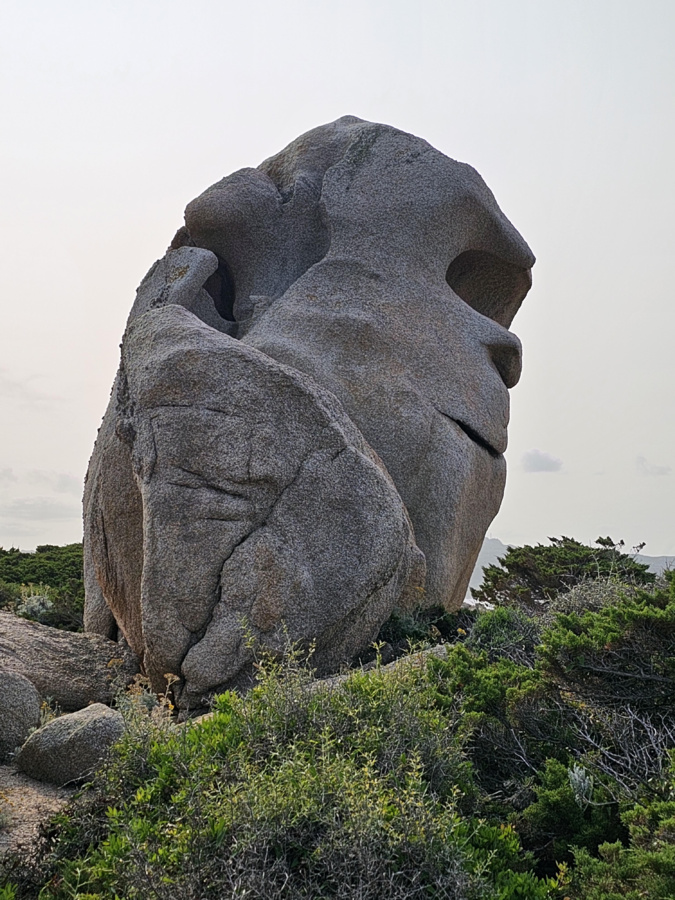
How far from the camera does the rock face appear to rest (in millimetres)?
8016

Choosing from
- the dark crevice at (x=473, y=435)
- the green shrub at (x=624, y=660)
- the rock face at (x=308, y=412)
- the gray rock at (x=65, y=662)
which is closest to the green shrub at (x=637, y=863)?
the green shrub at (x=624, y=660)

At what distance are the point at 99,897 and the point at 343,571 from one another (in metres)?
4.87

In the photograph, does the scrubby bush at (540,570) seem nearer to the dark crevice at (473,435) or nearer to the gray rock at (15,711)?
the dark crevice at (473,435)

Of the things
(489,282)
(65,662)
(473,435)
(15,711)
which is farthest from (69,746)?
(489,282)

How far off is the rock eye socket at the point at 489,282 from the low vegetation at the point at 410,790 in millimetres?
9321

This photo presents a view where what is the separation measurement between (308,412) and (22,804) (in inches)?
179

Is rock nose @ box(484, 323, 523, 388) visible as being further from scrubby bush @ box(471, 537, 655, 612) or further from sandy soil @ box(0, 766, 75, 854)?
sandy soil @ box(0, 766, 75, 854)

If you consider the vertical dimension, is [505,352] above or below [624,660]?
above

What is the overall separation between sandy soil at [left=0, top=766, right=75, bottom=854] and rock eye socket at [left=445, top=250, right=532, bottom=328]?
10.8 m

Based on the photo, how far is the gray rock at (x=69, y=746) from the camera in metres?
5.57

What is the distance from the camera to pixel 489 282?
48.4ft

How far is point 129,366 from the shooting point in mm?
9414

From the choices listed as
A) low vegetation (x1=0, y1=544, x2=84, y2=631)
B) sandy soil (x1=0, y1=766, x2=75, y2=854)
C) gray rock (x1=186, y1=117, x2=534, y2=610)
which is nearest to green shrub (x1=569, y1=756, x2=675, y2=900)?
sandy soil (x1=0, y1=766, x2=75, y2=854)

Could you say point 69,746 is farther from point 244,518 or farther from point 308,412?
point 308,412
